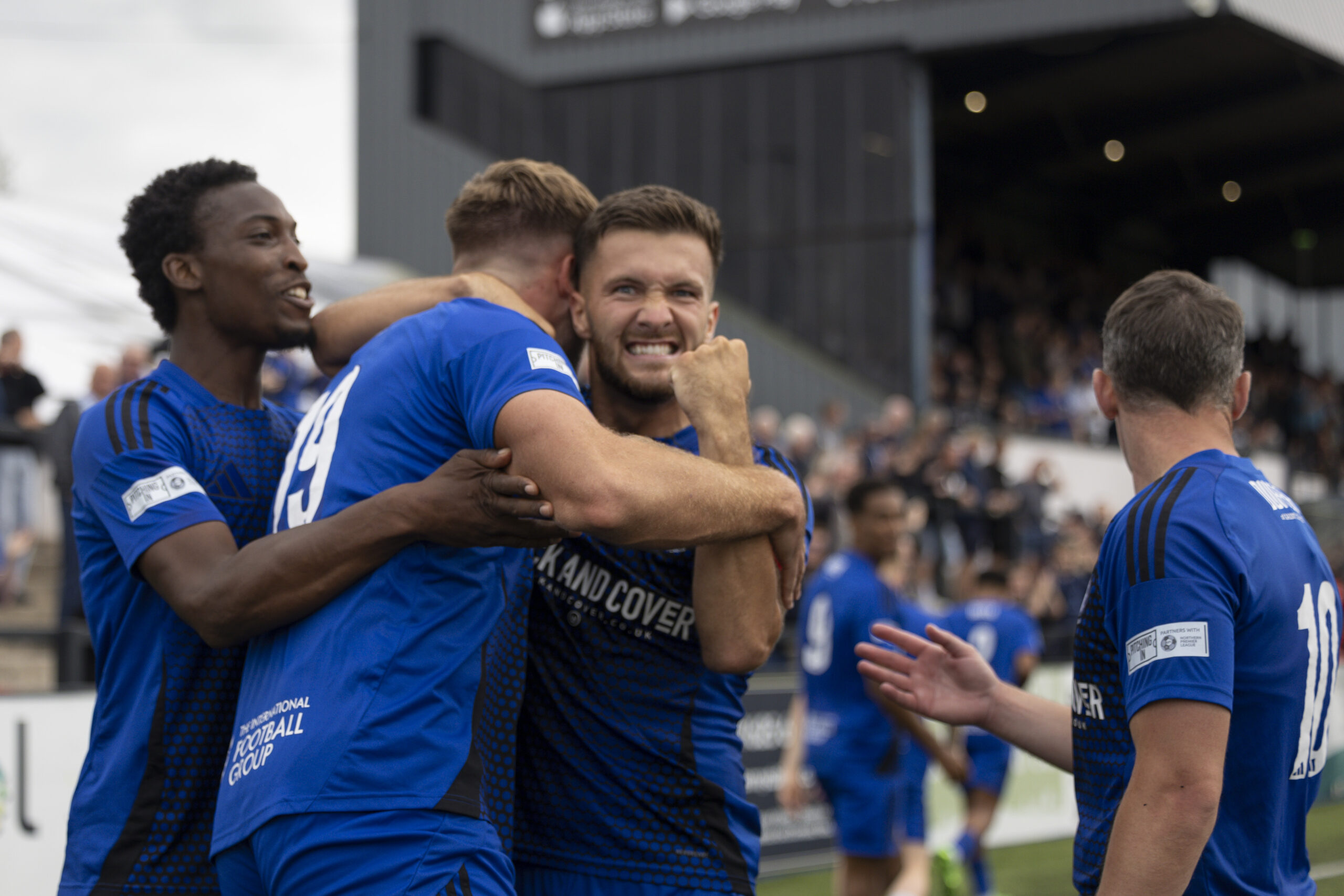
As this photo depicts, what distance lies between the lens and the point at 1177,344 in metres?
2.77

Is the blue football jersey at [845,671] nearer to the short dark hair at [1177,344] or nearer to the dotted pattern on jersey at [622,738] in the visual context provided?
the dotted pattern on jersey at [622,738]

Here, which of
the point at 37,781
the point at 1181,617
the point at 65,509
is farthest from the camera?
the point at 65,509

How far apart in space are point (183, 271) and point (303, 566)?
1021 millimetres

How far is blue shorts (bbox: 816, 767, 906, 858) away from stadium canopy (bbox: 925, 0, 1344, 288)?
553 inches

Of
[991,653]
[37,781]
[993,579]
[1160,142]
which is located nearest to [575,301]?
[37,781]

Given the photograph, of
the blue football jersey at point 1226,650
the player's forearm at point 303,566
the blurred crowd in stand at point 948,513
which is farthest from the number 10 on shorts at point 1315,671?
the blurred crowd in stand at point 948,513

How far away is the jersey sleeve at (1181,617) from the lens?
2523 millimetres

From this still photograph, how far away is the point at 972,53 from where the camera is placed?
1998 cm

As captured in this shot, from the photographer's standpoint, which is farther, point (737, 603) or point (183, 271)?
point (183, 271)

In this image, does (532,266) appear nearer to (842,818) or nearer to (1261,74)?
(842,818)

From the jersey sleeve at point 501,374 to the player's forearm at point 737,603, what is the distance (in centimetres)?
50

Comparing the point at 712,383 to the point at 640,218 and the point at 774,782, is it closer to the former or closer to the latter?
the point at 640,218

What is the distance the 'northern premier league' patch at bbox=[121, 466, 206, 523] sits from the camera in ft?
9.09

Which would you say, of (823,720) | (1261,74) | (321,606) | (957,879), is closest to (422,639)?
(321,606)
